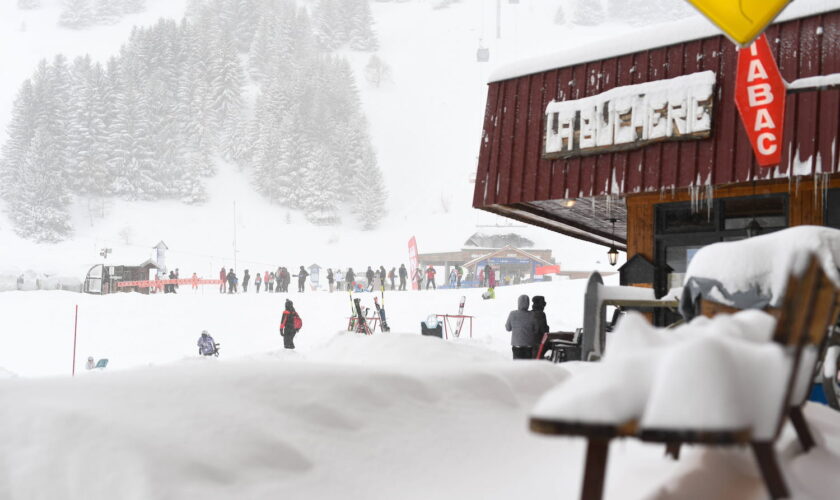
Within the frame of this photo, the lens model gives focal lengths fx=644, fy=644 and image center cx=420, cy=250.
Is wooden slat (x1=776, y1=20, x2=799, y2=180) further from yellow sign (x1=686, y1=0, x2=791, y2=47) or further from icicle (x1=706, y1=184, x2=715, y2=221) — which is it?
yellow sign (x1=686, y1=0, x2=791, y2=47)

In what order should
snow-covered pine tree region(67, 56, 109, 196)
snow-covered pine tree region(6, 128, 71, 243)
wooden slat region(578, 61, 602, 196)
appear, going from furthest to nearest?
snow-covered pine tree region(67, 56, 109, 196), snow-covered pine tree region(6, 128, 71, 243), wooden slat region(578, 61, 602, 196)

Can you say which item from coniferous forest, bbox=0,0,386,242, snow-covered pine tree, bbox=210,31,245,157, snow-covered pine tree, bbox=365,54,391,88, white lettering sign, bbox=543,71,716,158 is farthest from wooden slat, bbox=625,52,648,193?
snow-covered pine tree, bbox=365,54,391,88

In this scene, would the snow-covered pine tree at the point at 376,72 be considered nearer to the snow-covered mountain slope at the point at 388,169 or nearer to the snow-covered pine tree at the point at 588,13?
the snow-covered mountain slope at the point at 388,169

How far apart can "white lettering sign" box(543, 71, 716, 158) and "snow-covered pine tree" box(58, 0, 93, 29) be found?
441 ft

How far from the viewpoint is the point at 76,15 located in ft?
404

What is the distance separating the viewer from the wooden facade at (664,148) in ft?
29.6

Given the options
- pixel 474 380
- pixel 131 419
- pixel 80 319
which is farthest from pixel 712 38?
pixel 80 319

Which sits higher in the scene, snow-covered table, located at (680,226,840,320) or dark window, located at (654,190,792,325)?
dark window, located at (654,190,792,325)

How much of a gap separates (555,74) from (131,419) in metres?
10.1

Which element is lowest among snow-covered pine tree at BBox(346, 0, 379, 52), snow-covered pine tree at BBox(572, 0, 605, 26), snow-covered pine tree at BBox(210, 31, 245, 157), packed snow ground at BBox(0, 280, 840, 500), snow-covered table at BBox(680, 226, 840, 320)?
packed snow ground at BBox(0, 280, 840, 500)

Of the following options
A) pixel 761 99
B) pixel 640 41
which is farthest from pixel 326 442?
pixel 640 41

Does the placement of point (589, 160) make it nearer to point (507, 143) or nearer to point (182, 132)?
point (507, 143)

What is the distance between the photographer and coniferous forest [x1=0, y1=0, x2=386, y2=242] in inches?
2916

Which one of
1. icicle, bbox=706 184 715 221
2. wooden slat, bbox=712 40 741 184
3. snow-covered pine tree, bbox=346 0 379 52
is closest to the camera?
wooden slat, bbox=712 40 741 184
